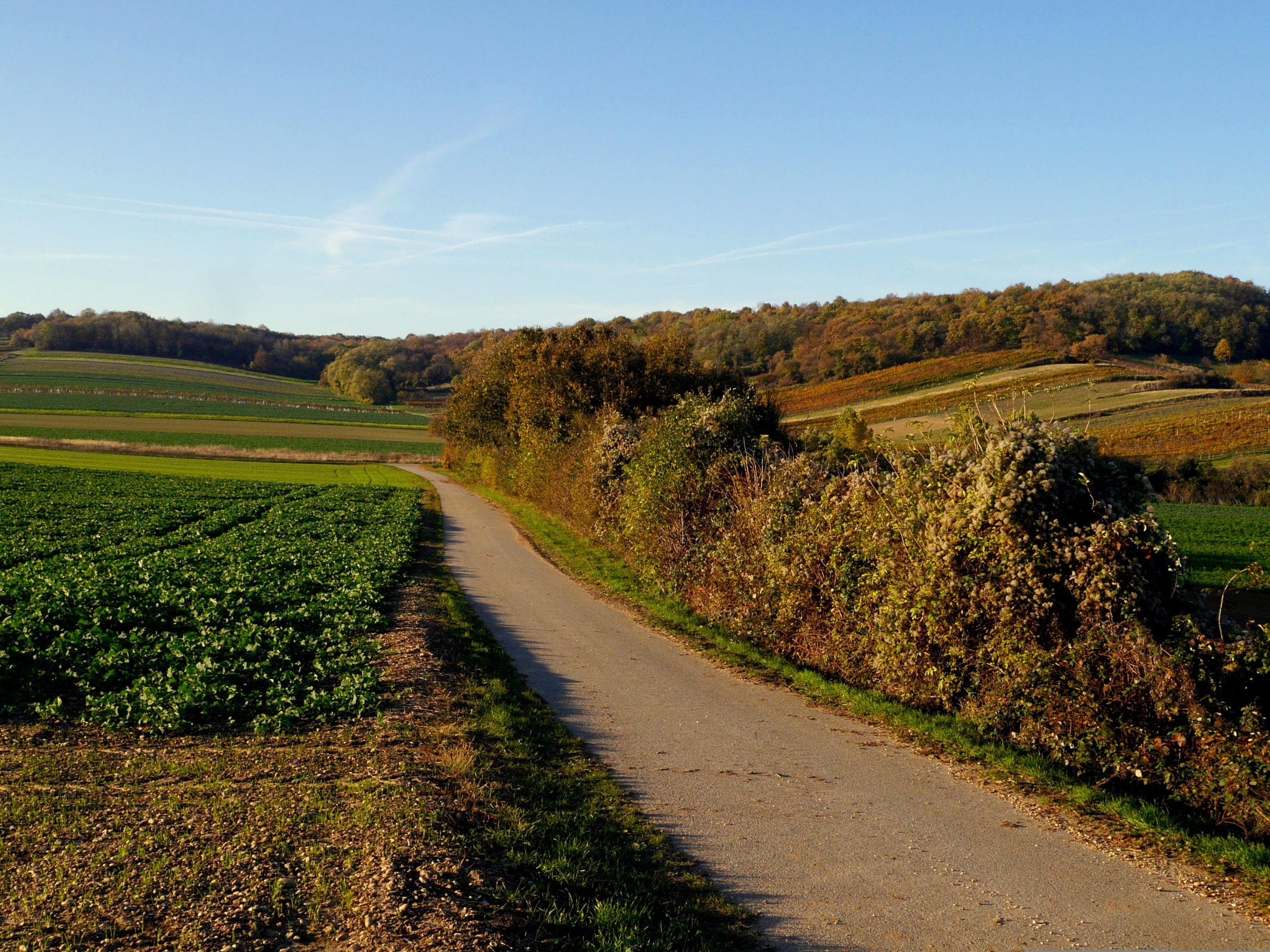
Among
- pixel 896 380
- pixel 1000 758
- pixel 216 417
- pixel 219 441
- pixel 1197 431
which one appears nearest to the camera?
pixel 1000 758

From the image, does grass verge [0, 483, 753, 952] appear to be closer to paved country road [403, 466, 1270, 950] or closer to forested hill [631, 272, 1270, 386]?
paved country road [403, 466, 1270, 950]

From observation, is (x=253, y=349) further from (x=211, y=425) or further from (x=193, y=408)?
(x=211, y=425)

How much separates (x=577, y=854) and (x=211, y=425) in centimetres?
9483

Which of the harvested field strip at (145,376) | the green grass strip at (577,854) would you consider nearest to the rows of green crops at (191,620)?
the green grass strip at (577,854)

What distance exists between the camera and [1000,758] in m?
8.73

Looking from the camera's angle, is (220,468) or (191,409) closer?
(220,468)

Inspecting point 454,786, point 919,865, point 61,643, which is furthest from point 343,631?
point 919,865

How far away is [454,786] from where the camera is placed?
24.3ft

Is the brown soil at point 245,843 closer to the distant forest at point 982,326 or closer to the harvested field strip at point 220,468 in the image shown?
the distant forest at point 982,326

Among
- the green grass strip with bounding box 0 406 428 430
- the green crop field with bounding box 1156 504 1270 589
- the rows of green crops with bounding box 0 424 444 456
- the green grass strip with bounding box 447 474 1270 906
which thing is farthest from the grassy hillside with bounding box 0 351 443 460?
the green grass strip with bounding box 447 474 1270 906

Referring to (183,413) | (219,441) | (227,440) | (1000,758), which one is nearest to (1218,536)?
(1000,758)

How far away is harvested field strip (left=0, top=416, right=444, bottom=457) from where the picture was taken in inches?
2830

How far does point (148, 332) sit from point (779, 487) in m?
166

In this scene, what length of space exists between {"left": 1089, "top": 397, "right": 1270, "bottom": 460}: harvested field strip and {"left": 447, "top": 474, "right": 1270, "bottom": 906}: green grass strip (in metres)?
47.7
